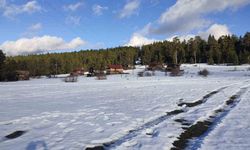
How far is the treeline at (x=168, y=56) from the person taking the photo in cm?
13938

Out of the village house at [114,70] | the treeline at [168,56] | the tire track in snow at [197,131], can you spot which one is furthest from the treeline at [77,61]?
the tire track in snow at [197,131]

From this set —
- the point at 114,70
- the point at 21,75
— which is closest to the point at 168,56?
the point at 114,70

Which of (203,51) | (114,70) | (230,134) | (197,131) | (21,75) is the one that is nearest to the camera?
(230,134)

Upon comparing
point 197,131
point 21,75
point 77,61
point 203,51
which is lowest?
point 197,131

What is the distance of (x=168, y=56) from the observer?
163 meters

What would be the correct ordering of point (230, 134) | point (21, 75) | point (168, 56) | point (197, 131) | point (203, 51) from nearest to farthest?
point (230, 134) → point (197, 131) → point (21, 75) → point (203, 51) → point (168, 56)

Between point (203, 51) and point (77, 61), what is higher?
point (203, 51)

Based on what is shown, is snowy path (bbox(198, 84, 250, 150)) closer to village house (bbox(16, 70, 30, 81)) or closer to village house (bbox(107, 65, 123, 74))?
village house (bbox(16, 70, 30, 81))

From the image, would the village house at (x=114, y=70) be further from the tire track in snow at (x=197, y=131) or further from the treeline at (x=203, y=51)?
the tire track in snow at (x=197, y=131)

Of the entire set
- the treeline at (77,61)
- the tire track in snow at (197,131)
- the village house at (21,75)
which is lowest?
the tire track in snow at (197,131)

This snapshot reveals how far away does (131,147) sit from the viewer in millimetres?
10133

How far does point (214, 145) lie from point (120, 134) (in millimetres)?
3303

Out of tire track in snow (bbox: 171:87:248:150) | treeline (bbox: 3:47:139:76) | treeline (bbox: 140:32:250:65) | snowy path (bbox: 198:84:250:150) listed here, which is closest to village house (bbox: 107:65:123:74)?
treeline (bbox: 3:47:139:76)

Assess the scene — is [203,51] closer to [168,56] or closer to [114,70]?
[168,56]
